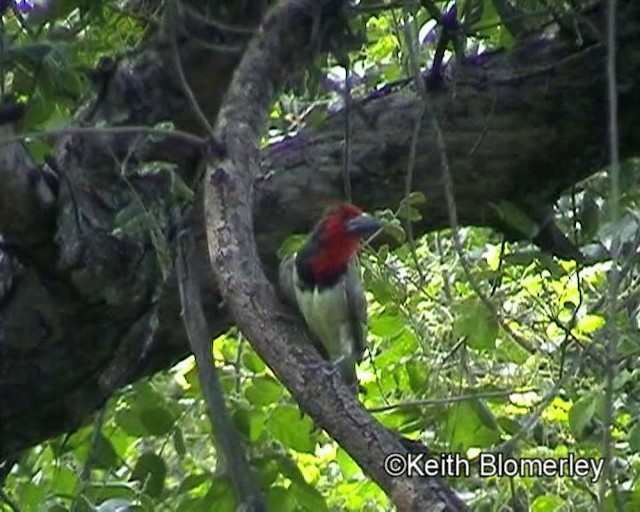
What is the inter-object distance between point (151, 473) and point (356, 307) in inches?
13.3

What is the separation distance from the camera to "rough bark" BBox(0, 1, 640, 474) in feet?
5.98

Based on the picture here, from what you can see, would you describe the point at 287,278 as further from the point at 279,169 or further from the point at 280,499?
the point at 280,499

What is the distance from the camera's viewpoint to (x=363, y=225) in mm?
1856

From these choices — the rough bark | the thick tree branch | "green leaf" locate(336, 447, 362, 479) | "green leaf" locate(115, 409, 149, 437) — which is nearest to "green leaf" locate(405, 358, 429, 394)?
"green leaf" locate(336, 447, 362, 479)

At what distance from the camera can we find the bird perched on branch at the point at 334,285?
6.06 ft

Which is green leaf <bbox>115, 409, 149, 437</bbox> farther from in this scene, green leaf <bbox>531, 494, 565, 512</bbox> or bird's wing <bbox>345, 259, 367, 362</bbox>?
green leaf <bbox>531, 494, 565, 512</bbox>

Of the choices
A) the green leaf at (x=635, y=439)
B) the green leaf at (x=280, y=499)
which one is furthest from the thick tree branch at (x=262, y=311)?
the green leaf at (x=635, y=439)

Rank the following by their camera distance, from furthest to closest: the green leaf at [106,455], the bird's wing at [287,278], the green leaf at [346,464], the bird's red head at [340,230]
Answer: the green leaf at [346,464] → the green leaf at [106,455] → the bird's wing at [287,278] → the bird's red head at [340,230]

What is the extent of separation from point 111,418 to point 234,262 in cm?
92

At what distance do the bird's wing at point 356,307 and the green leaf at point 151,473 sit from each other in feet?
0.95

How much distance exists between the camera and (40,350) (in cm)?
185

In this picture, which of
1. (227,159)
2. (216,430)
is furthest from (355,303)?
(216,430)

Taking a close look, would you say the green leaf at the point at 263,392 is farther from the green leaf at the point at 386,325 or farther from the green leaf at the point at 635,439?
the green leaf at the point at 635,439

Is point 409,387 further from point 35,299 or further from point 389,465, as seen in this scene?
point 389,465
